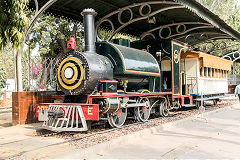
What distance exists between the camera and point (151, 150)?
16.8ft

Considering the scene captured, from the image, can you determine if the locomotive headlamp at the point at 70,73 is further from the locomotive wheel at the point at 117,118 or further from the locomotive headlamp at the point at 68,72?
the locomotive wheel at the point at 117,118

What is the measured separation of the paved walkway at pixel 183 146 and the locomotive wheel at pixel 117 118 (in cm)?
135

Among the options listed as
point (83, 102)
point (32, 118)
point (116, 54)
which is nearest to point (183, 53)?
point (116, 54)

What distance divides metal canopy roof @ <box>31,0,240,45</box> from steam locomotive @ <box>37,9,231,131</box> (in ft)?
5.14

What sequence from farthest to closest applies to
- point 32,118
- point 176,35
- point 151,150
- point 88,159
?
point 176,35, point 32,118, point 151,150, point 88,159

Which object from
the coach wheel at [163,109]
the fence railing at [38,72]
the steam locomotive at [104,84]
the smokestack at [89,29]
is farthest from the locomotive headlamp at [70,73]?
the coach wheel at [163,109]

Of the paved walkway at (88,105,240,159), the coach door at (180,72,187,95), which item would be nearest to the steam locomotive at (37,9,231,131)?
the paved walkway at (88,105,240,159)

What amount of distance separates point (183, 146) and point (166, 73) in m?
5.87

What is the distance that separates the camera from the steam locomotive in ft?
22.2

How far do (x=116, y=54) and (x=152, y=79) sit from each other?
2.19 m

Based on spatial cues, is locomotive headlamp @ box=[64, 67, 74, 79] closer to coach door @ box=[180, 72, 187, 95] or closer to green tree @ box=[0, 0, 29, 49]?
green tree @ box=[0, 0, 29, 49]

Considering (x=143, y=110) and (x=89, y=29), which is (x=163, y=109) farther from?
(x=89, y=29)

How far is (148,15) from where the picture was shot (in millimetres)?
10656

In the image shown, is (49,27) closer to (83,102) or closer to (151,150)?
(83,102)
